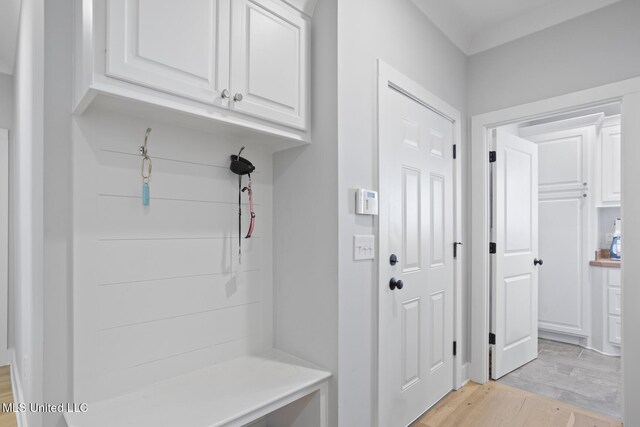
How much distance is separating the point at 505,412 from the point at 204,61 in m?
2.65

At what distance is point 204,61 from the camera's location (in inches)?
48.7

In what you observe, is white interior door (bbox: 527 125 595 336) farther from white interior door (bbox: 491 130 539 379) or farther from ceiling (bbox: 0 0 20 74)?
ceiling (bbox: 0 0 20 74)

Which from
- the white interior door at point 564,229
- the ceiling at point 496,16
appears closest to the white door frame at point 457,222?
the ceiling at point 496,16

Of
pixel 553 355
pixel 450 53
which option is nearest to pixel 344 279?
pixel 450 53

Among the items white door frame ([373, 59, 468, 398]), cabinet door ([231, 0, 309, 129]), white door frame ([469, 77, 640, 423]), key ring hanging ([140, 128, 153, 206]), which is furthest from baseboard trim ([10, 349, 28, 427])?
white door frame ([469, 77, 640, 423])

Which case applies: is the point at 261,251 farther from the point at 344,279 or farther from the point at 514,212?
the point at 514,212

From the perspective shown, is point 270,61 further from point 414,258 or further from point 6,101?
point 6,101

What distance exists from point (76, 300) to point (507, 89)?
9.59 ft

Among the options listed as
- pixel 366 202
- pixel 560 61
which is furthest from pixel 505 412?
pixel 560 61

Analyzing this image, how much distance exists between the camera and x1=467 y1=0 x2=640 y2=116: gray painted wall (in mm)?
2105

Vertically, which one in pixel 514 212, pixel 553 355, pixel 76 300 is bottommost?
pixel 553 355

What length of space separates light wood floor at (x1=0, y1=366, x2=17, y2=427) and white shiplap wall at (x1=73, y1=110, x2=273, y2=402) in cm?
150

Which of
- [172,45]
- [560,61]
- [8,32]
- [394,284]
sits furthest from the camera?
[8,32]

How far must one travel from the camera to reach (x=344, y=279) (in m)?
1.61
